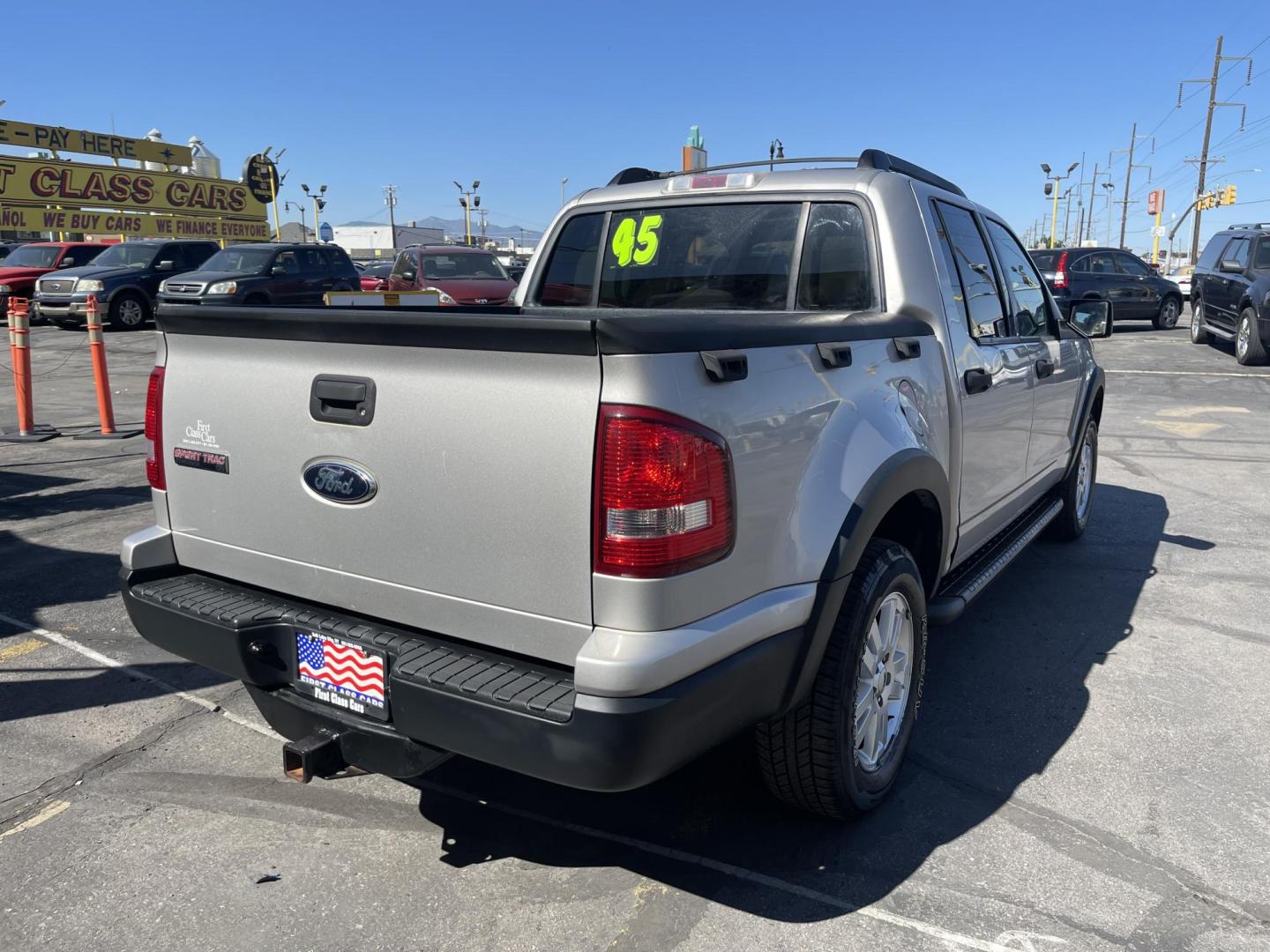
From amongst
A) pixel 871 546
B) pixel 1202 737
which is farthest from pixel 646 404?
pixel 1202 737

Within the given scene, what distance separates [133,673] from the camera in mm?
4039

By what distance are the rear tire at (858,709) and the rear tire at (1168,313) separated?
2084 cm

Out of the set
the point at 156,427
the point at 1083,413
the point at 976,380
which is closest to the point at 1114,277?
the point at 1083,413

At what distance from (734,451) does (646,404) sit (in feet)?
0.88

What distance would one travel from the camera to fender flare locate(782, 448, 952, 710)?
251 centimetres

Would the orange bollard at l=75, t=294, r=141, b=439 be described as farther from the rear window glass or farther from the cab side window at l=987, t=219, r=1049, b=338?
the cab side window at l=987, t=219, r=1049, b=338

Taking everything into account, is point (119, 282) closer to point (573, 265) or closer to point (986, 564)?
point (573, 265)

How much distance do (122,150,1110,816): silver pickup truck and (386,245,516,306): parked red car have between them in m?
13.1

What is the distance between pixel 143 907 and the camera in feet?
8.43

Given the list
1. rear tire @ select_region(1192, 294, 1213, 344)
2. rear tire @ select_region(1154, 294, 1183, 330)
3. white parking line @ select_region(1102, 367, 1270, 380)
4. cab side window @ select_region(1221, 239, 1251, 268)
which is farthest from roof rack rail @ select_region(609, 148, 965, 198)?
rear tire @ select_region(1154, 294, 1183, 330)

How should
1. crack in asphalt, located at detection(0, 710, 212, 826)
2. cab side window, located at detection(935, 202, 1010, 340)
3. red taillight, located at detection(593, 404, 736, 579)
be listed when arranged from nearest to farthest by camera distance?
red taillight, located at detection(593, 404, 736, 579) → crack in asphalt, located at detection(0, 710, 212, 826) → cab side window, located at detection(935, 202, 1010, 340)

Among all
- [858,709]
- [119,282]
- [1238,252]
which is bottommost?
[858,709]

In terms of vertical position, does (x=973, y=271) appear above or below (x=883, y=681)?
above

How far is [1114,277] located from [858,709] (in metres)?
20.2
